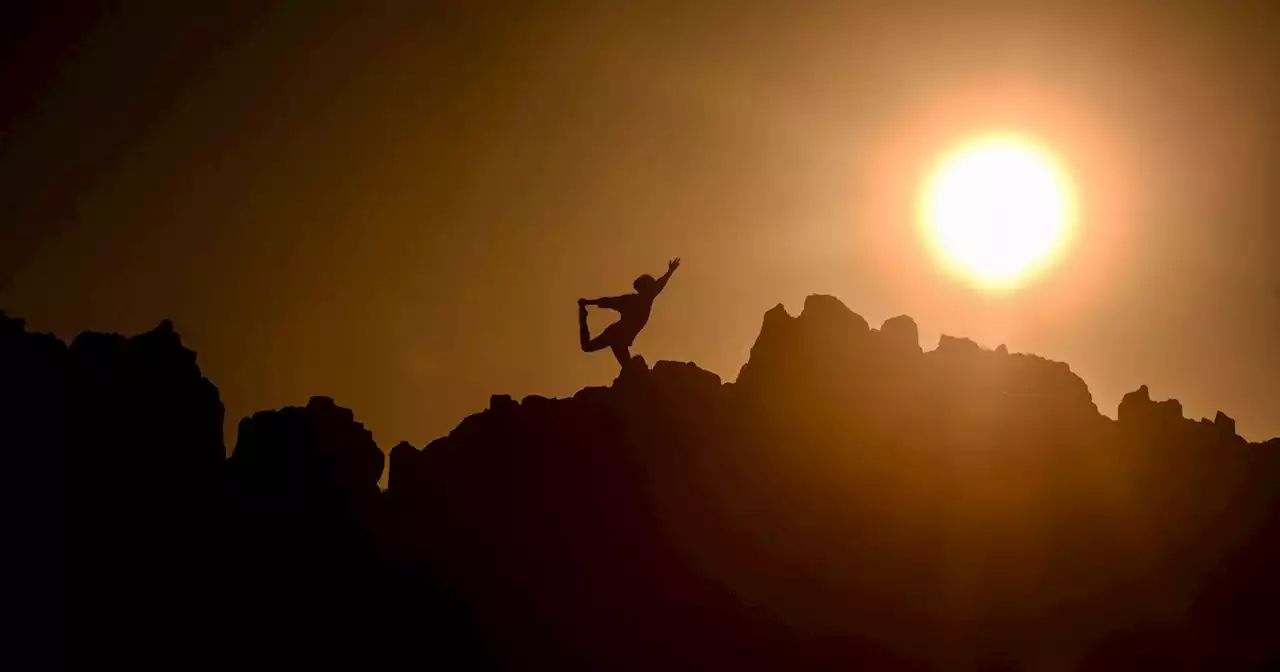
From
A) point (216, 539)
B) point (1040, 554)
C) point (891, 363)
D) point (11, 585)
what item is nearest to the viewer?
point (11, 585)

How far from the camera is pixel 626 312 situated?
35094mm

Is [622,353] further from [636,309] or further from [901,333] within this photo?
[901,333]

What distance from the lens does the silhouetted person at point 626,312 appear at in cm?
3491

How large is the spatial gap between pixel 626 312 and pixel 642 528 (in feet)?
25.5

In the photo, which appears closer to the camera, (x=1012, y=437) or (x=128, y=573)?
(x=128, y=573)

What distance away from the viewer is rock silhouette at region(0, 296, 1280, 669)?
104ft

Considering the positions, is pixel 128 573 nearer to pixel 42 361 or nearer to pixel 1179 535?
pixel 42 361

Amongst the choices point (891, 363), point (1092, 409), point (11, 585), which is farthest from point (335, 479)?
point (1092, 409)

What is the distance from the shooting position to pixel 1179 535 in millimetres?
39188

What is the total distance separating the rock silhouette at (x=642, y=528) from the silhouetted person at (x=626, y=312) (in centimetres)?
145

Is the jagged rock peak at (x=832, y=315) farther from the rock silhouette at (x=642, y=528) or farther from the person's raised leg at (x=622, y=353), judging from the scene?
the person's raised leg at (x=622, y=353)

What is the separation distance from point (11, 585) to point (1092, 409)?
41153mm

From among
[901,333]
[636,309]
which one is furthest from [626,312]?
[901,333]

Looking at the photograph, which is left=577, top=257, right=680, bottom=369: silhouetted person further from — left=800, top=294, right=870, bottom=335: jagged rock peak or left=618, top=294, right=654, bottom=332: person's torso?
left=800, top=294, right=870, bottom=335: jagged rock peak
